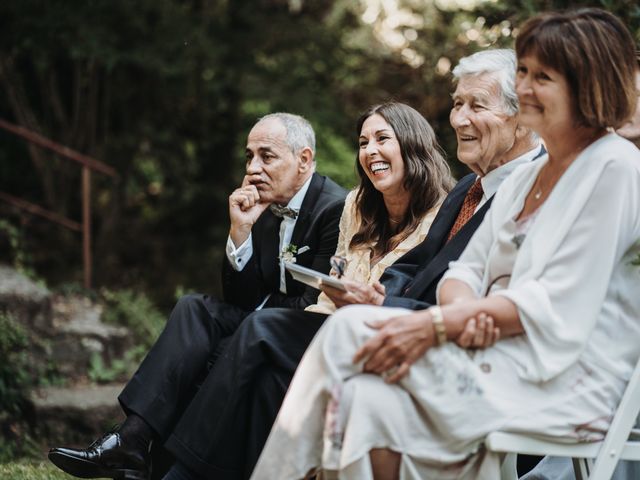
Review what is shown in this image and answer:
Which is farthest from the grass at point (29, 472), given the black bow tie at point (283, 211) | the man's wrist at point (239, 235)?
the black bow tie at point (283, 211)

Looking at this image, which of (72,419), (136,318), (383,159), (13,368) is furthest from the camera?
(136,318)

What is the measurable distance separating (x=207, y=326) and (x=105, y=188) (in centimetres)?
640

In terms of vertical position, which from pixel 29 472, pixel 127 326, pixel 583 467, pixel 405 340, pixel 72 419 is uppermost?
pixel 405 340

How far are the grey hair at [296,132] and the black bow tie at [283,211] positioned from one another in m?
0.28

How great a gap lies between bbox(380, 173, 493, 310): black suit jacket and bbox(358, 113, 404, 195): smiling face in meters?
0.34

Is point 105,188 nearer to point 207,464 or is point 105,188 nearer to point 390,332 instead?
point 207,464

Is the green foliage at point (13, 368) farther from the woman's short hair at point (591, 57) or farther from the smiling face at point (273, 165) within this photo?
the woman's short hair at point (591, 57)

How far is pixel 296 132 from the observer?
458cm

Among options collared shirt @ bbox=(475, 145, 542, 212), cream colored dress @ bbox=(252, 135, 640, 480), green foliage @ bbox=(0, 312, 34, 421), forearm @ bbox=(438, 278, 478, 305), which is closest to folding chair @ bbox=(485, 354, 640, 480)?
cream colored dress @ bbox=(252, 135, 640, 480)

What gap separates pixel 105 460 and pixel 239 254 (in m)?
1.17

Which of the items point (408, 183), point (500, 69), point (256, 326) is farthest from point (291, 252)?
point (500, 69)

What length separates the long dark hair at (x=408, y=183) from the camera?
3.91 metres

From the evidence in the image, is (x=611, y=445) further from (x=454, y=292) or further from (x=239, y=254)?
(x=239, y=254)

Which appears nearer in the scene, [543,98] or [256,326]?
[543,98]
